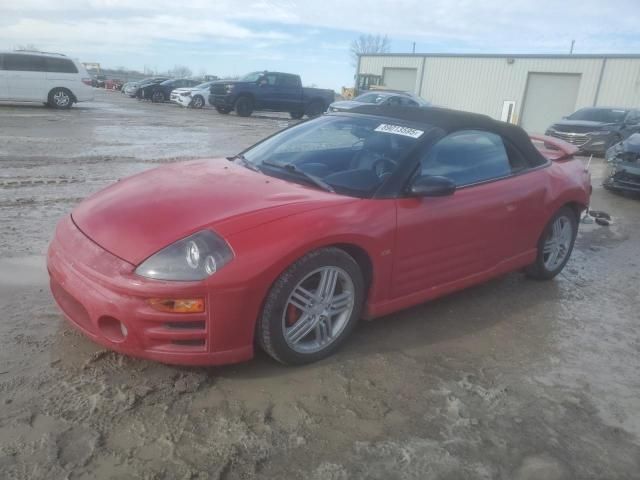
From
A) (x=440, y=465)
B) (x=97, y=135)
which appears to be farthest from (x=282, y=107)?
(x=440, y=465)

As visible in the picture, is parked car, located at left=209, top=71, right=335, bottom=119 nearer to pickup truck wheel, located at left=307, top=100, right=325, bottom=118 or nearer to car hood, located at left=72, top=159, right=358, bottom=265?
pickup truck wheel, located at left=307, top=100, right=325, bottom=118

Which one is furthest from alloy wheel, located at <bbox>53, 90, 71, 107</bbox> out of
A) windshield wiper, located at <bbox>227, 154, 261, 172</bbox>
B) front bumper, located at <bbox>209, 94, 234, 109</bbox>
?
windshield wiper, located at <bbox>227, 154, 261, 172</bbox>

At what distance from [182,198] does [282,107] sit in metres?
20.3

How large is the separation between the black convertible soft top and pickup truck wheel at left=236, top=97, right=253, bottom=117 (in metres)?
18.7

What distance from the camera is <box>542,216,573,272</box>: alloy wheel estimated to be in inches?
179

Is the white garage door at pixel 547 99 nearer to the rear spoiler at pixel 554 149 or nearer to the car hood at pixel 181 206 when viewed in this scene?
the rear spoiler at pixel 554 149

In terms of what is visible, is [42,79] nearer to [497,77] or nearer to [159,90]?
[159,90]

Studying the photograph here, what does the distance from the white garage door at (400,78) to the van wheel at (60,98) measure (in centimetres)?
2268

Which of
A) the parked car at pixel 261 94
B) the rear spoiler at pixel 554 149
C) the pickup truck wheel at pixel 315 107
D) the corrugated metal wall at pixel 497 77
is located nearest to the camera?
the rear spoiler at pixel 554 149

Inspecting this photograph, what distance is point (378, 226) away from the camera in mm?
3047

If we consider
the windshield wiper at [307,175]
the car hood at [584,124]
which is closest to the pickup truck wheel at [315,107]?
the car hood at [584,124]

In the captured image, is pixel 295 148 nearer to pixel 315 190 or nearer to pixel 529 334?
pixel 315 190

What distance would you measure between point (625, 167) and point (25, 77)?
678 inches

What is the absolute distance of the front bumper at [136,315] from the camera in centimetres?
249
